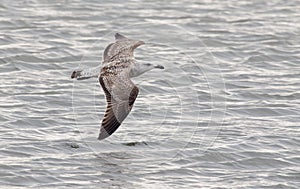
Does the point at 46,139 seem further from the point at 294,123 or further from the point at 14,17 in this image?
the point at 14,17

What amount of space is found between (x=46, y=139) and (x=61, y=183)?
1661mm

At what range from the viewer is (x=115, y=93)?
1131cm

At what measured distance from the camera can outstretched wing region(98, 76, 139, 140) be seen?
36.9 feet

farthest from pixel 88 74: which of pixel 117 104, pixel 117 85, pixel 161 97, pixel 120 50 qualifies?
pixel 161 97

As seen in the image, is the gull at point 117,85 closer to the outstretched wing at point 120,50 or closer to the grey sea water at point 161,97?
the outstretched wing at point 120,50

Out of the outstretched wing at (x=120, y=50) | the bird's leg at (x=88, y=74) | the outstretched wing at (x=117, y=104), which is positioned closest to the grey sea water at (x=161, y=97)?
the outstretched wing at (x=117, y=104)

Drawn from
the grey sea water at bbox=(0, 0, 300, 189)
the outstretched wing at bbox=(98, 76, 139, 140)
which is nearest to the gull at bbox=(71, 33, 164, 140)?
the outstretched wing at bbox=(98, 76, 139, 140)

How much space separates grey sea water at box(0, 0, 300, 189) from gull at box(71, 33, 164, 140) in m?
0.49

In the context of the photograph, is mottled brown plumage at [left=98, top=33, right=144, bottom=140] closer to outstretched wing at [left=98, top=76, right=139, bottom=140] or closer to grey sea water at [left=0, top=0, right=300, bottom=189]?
outstretched wing at [left=98, top=76, right=139, bottom=140]

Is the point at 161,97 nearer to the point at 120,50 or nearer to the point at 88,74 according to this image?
the point at 120,50

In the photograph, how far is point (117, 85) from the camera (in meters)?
11.4

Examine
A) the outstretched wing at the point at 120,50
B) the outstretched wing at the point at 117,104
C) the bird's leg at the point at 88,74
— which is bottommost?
the outstretched wing at the point at 117,104

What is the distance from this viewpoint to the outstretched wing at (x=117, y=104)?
1124 centimetres

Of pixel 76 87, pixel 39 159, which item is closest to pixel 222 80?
pixel 76 87
